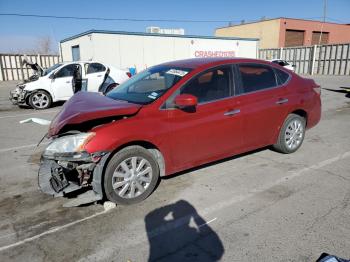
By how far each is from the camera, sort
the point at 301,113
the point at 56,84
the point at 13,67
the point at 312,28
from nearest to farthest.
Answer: the point at 301,113 → the point at 56,84 → the point at 13,67 → the point at 312,28

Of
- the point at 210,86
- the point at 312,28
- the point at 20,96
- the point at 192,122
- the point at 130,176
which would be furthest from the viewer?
the point at 312,28

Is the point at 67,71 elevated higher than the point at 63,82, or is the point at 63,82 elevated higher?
the point at 67,71

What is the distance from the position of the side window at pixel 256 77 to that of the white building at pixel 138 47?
51.2 feet

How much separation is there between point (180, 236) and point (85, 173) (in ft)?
4.18

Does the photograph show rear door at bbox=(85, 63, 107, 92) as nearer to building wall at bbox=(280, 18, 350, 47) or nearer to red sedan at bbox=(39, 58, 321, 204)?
red sedan at bbox=(39, 58, 321, 204)

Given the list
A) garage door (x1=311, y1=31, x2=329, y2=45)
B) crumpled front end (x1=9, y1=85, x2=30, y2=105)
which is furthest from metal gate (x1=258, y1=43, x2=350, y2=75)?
crumpled front end (x1=9, y1=85, x2=30, y2=105)

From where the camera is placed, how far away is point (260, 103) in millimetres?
4566

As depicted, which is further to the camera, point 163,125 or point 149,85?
point 149,85

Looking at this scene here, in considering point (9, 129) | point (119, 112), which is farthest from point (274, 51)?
point (119, 112)

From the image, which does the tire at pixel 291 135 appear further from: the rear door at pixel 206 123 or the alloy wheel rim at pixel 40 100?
the alloy wheel rim at pixel 40 100

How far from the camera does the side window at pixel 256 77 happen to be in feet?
14.7

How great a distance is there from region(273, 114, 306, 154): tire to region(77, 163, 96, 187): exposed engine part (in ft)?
10.4

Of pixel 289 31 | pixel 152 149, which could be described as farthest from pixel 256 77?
pixel 289 31

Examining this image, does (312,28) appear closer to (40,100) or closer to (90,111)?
(40,100)
